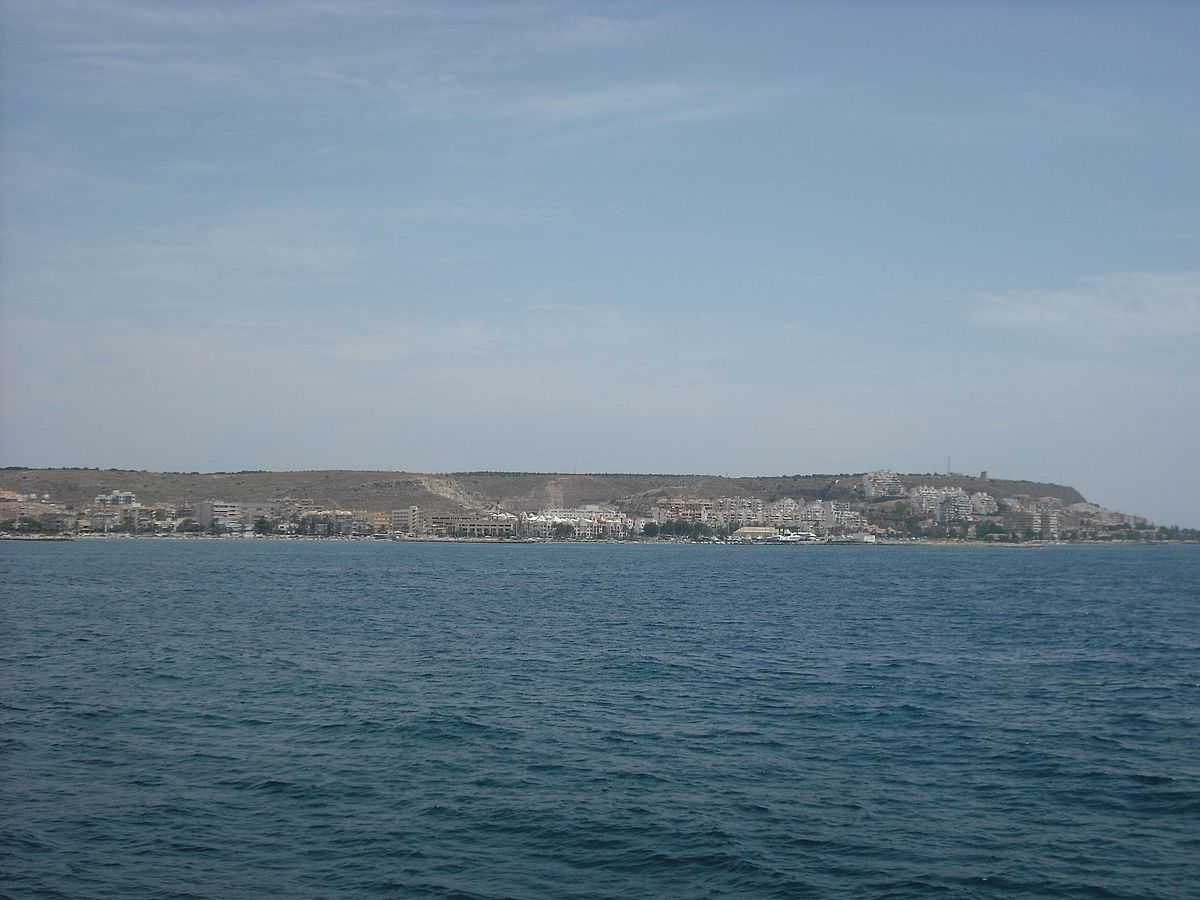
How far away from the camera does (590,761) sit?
2180 centimetres

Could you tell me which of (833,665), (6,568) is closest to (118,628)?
(833,665)

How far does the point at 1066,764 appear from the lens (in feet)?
72.2

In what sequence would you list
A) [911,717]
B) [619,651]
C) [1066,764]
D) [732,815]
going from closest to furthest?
1. [732,815]
2. [1066,764]
3. [911,717]
4. [619,651]

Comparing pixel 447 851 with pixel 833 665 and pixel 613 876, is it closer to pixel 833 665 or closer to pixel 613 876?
pixel 613 876

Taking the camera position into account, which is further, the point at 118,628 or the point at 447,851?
the point at 118,628

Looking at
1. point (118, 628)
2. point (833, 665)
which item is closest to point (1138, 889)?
point (833, 665)

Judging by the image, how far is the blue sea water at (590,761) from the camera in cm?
1573

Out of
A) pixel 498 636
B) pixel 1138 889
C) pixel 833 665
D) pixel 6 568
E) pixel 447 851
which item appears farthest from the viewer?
pixel 6 568

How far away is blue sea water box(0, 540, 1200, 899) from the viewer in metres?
15.7

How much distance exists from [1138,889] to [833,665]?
2085 cm

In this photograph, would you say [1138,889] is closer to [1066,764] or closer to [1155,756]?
[1066,764]

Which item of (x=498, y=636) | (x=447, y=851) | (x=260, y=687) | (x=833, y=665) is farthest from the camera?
(x=498, y=636)

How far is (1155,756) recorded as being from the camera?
22.8 metres

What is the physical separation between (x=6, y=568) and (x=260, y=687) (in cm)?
7606
